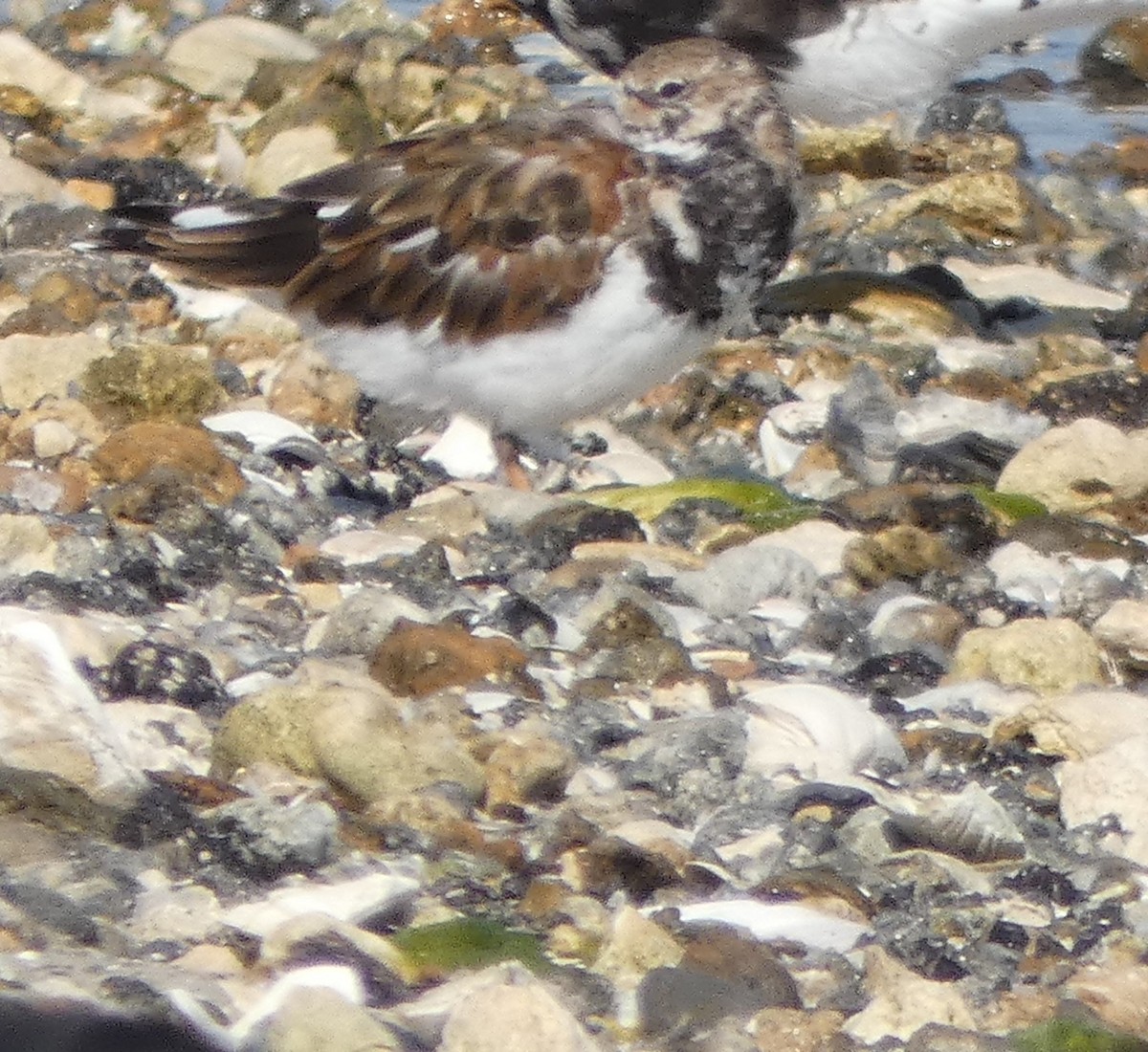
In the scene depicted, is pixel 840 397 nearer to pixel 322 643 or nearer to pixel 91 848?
pixel 322 643

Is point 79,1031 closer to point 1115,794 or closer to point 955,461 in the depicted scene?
point 1115,794

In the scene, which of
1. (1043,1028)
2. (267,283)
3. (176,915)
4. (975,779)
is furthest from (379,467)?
(1043,1028)

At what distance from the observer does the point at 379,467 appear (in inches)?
167

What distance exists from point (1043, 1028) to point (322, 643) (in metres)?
1.34

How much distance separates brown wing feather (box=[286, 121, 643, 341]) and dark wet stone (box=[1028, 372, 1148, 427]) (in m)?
1.14

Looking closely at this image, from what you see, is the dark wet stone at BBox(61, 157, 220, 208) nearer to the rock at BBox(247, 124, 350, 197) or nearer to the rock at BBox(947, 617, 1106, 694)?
the rock at BBox(247, 124, 350, 197)

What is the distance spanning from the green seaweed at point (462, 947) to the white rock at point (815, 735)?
1.98ft

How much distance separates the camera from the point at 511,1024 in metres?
1.94

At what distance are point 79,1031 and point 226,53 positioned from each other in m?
6.08

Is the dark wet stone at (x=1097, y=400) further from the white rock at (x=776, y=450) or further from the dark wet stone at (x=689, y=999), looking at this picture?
the dark wet stone at (x=689, y=999)

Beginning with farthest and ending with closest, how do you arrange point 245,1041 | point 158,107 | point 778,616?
point 158,107
point 778,616
point 245,1041

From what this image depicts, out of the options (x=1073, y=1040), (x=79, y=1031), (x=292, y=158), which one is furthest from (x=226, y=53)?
(x=79, y=1031)

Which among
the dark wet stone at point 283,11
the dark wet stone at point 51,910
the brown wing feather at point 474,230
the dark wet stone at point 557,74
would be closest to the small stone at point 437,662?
the dark wet stone at point 51,910

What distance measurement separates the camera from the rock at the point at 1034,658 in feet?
10.6
